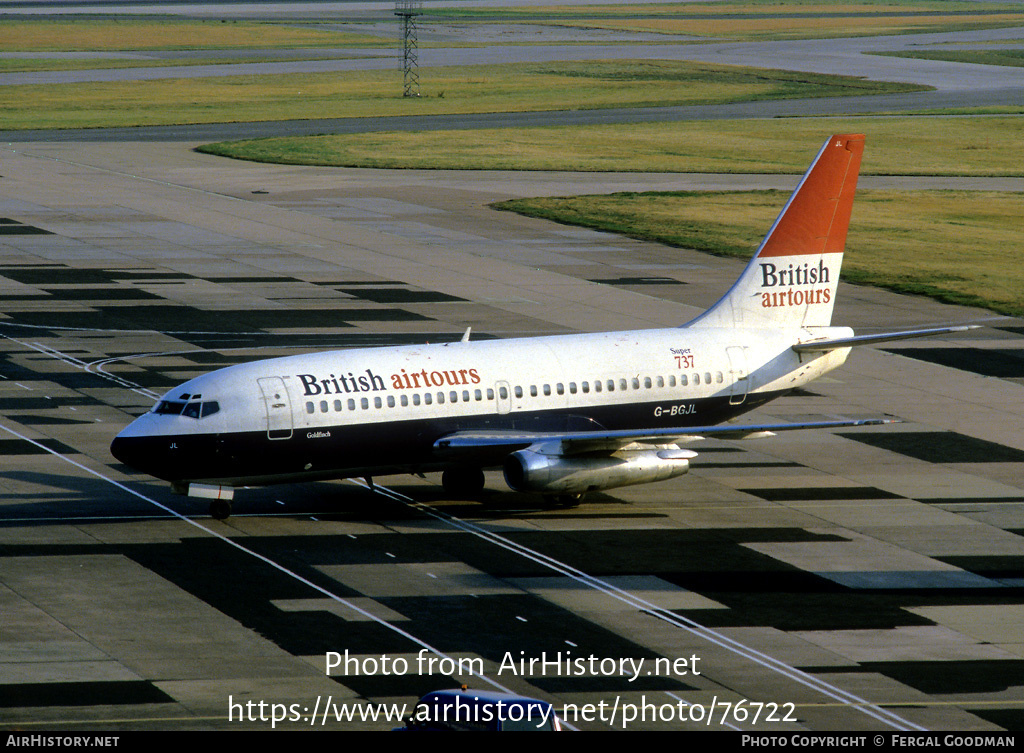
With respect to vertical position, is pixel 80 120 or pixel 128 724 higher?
pixel 80 120

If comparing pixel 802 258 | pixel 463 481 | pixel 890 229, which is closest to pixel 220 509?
pixel 463 481

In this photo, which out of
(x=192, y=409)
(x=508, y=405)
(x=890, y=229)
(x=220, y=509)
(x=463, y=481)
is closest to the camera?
(x=192, y=409)

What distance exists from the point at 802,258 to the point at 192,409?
865 inches

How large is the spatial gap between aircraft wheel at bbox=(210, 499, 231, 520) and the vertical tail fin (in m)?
17.5

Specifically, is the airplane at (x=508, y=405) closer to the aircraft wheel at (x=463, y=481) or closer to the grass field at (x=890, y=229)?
the aircraft wheel at (x=463, y=481)

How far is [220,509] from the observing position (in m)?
46.0

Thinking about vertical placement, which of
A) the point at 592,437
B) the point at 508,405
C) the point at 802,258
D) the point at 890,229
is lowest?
the point at 592,437

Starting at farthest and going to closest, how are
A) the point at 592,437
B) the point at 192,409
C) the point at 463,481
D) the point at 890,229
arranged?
the point at 890,229, the point at 463,481, the point at 592,437, the point at 192,409

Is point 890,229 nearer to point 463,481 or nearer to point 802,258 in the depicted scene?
point 802,258

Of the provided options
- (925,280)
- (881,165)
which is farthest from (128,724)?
(881,165)

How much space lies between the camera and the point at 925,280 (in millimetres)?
90250

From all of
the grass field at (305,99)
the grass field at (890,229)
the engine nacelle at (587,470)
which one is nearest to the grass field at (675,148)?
the grass field at (890,229)

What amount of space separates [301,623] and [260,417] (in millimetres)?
9581

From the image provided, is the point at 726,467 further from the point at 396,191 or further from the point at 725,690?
the point at 396,191
